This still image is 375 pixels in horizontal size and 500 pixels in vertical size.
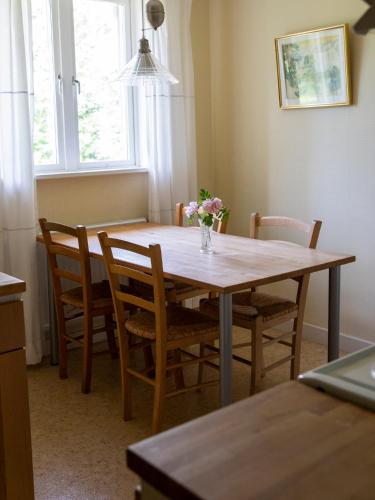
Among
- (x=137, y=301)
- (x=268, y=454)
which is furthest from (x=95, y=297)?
(x=268, y=454)

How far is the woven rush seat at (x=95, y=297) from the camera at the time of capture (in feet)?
10.6

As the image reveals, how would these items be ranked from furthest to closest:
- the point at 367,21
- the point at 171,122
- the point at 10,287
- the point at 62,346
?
the point at 171,122
the point at 62,346
the point at 10,287
the point at 367,21

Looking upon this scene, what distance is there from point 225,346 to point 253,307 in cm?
57

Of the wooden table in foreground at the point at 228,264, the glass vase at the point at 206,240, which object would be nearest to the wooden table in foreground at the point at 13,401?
the wooden table in foreground at the point at 228,264

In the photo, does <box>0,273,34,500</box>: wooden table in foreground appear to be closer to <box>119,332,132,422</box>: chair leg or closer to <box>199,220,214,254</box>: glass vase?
<box>119,332,132,422</box>: chair leg

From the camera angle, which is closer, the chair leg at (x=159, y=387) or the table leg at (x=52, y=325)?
the chair leg at (x=159, y=387)

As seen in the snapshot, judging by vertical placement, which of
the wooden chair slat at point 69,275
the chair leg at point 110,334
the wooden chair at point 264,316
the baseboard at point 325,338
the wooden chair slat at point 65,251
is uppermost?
the wooden chair slat at point 65,251

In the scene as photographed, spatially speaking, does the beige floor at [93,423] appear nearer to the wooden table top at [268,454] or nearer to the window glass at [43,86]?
the window glass at [43,86]

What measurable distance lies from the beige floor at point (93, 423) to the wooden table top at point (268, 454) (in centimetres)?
144

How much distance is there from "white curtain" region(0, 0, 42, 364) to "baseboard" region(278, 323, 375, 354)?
1672mm

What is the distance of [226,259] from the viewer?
2852 mm

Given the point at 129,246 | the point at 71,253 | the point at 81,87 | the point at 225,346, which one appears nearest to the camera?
the point at 225,346

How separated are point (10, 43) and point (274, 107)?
1624mm

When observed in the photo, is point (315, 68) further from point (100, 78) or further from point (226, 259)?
point (226, 259)
